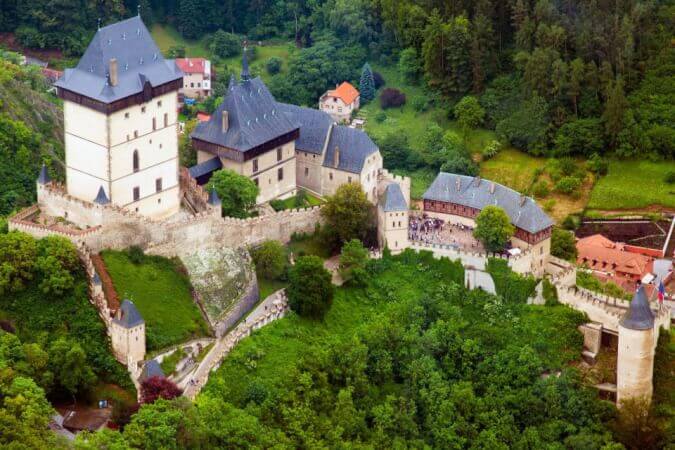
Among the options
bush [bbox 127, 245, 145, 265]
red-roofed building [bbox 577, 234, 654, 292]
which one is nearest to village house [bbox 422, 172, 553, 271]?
red-roofed building [bbox 577, 234, 654, 292]

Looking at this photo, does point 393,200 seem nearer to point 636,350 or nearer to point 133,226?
point 133,226

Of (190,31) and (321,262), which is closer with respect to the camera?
(321,262)

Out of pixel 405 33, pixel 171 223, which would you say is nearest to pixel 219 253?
pixel 171 223

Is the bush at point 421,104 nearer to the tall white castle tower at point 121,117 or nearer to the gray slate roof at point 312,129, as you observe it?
the gray slate roof at point 312,129

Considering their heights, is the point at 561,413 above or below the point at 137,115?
below

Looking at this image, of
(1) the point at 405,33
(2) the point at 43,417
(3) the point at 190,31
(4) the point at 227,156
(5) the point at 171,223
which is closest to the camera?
(2) the point at 43,417

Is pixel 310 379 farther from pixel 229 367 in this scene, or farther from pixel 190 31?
pixel 190 31
